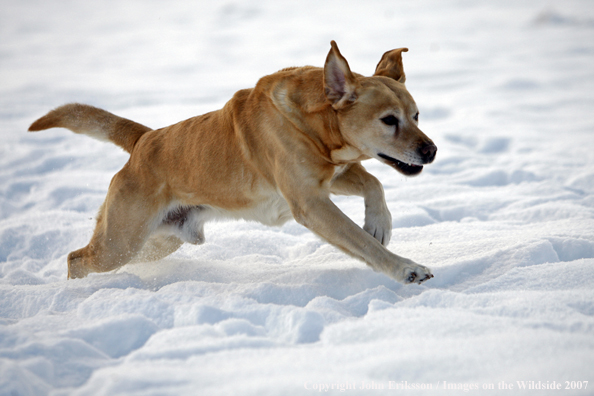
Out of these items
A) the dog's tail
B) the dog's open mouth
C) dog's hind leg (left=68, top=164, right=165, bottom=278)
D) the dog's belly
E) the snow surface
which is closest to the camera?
the snow surface

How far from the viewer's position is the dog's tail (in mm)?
4078

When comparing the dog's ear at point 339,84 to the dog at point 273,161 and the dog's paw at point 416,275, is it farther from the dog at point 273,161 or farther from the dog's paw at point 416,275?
the dog's paw at point 416,275

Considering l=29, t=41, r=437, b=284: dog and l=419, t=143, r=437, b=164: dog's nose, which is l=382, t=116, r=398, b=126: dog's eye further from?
l=419, t=143, r=437, b=164: dog's nose

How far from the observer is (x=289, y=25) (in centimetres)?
1711

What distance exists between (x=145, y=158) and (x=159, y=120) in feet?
16.0

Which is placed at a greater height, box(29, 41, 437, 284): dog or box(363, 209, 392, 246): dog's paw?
box(29, 41, 437, 284): dog

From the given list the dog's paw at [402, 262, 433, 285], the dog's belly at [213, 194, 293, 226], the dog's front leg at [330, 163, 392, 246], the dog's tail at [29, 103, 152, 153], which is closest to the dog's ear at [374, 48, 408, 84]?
the dog's front leg at [330, 163, 392, 246]

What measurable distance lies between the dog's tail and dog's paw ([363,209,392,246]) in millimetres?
1925

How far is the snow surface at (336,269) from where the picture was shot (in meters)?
2.08

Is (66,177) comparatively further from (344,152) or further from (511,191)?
(511,191)

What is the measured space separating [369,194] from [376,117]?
0.66 metres

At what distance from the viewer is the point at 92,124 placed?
4102mm

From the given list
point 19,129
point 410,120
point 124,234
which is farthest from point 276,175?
point 19,129

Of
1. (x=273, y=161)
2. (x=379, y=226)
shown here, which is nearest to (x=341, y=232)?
(x=379, y=226)
